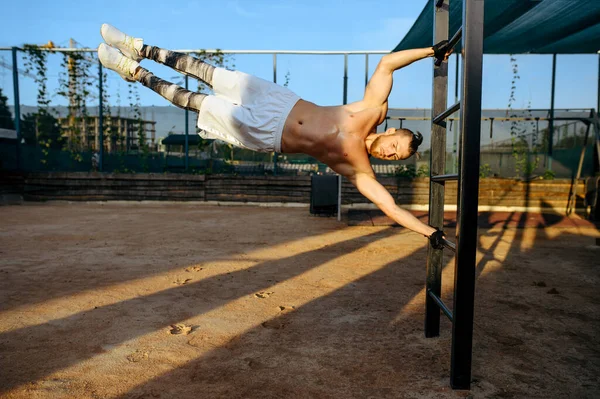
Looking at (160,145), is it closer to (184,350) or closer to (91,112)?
(91,112)

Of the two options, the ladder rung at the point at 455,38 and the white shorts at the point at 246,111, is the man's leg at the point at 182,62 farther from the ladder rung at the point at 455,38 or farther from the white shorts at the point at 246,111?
the ladder rung at the point at 455,38

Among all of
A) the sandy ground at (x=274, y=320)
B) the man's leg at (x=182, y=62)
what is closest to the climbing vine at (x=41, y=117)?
the sandy ground at (x=274, y=320)

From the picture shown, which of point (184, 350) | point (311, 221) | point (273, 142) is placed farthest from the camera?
point (311, 221)

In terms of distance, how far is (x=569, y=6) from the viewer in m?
5.76

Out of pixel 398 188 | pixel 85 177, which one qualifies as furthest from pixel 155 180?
pixel 398 188

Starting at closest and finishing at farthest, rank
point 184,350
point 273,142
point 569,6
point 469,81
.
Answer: point 469,81
point 184,350
point 273,142
point 569,6

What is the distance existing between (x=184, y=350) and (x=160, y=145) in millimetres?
9821

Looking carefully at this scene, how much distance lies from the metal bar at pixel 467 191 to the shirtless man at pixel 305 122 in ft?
2.37

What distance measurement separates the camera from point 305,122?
3.04m

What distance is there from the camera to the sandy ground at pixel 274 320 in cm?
208

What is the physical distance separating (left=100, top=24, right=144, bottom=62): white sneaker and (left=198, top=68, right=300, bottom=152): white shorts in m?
0.88

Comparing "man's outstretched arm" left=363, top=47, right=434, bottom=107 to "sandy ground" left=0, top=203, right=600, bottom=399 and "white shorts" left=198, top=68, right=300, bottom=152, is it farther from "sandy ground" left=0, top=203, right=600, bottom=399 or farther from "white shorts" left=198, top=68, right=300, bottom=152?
"sandy ground" left=0, top=203, right=600, bottom=399

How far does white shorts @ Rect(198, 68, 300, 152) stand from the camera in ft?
10.1

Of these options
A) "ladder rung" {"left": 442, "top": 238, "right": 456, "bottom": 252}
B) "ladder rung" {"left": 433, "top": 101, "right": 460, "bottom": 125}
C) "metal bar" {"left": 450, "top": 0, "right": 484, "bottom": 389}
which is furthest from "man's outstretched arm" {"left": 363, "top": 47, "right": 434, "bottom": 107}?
"ladder rung" {"left": 442, "top": 238, "right": 456, "bottom": 252}
